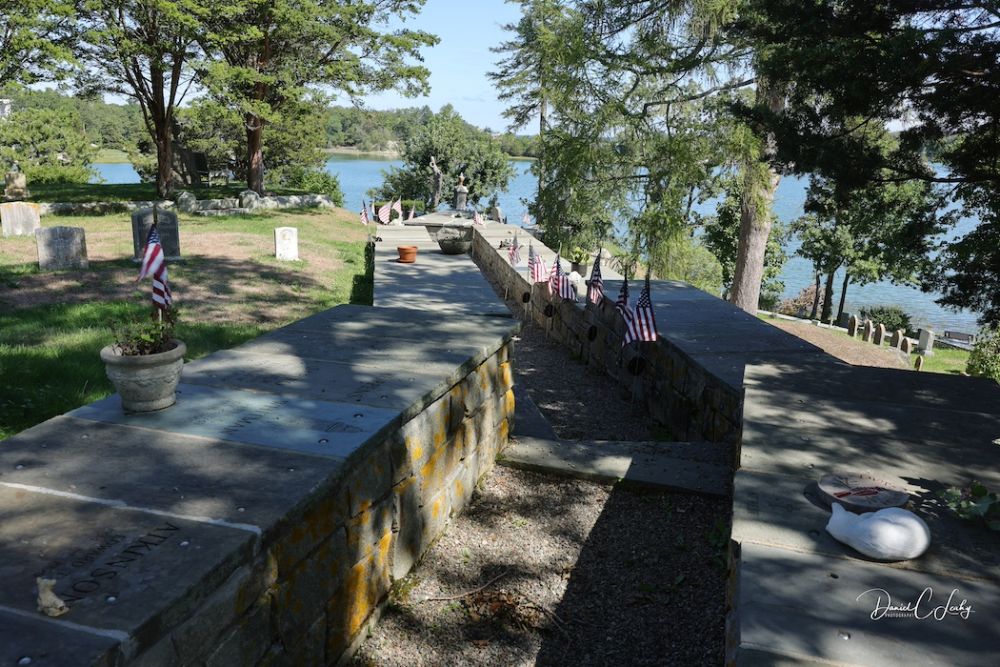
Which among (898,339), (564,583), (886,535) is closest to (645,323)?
(564,583)

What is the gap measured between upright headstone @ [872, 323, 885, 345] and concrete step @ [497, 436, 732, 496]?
76.1ft

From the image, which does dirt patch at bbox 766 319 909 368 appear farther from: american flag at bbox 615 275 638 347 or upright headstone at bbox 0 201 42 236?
upright headstone at bbox 0 201 42 236

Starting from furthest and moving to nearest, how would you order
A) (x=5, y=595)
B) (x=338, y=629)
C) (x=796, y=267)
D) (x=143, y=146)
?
(x=796, y=267) < (x=143, y=146) < (x=338, y=629) < (x=5, y=595)

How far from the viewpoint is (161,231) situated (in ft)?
43.5

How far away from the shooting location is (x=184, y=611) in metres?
2.04

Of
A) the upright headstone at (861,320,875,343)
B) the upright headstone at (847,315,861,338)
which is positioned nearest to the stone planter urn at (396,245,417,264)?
the upright headstone at (861,320,875,343)

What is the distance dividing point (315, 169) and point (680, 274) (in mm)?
37184

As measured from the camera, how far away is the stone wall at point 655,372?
19.4 ft

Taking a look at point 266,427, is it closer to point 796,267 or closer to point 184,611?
point 184,611

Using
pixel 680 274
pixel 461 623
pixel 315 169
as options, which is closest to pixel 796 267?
pixel 315 169

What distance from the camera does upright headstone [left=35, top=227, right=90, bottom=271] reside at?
1151 cm

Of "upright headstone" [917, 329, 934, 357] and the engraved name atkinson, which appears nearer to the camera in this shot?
the engraved name atkinson

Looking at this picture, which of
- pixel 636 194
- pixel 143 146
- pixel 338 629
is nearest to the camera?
pixel 338 629

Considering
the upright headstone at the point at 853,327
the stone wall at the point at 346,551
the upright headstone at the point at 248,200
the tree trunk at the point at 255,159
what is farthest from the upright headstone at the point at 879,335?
the stone wall at the point at 346,551
